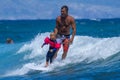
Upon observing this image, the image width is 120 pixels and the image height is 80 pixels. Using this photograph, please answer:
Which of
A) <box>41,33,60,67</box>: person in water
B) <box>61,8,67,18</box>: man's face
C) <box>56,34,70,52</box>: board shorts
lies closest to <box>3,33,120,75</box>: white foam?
<box>41,33,60,67</box>: person in water

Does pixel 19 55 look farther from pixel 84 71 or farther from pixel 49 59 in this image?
pixel 84 71

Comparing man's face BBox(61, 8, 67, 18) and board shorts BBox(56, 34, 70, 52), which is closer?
man's face BBox(61, 8, 67, 18)

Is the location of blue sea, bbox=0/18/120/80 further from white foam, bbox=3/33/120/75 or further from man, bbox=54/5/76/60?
man, bbox=54/5/76/60

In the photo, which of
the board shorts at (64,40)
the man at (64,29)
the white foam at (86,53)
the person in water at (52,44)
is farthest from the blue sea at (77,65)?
the man at (64,29)

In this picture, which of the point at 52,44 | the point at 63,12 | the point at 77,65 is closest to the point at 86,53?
the point at 77,65

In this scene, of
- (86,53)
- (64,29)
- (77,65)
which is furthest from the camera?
(86,53)

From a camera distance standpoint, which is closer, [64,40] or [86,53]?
[64,40]

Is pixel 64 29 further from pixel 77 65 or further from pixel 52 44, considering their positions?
pixel 77 65

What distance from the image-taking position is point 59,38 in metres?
12.3

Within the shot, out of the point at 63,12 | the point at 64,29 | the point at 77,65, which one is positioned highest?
the point at 63,12

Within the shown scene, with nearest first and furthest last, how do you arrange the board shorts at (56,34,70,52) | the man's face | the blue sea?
the blue sea < the man's face < the board shorts at (56,34,70,52)

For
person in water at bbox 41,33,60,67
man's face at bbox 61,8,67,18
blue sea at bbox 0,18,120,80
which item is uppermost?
man's face at bbox 61,8,67,18

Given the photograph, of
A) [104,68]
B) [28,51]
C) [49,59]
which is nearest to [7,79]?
[49,59]

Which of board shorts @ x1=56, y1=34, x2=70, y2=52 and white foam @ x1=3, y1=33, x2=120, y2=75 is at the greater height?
board shorts @ x1=56, y1=34, x2=70, y2=52
